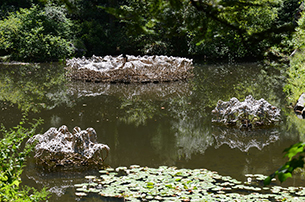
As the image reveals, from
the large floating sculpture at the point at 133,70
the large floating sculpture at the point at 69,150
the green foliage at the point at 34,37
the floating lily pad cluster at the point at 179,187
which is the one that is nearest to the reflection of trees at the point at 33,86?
the large floating sculpture at the point at 133,70

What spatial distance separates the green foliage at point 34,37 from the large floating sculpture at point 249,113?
Result: 1325 cm

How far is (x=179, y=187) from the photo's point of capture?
4812 mm

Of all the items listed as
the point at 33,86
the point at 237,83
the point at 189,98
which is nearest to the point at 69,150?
the point at 189,98

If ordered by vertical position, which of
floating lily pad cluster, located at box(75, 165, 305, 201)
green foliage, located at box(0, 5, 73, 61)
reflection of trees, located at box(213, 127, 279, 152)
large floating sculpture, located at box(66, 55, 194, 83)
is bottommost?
floating lily pad cluster, located at box(75, 165, 305, 201)

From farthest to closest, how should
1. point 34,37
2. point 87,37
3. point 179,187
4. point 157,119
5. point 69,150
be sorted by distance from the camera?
point 87,37, point 34,37, point 157,119, point 69,150, point 179,187

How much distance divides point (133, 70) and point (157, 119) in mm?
4673

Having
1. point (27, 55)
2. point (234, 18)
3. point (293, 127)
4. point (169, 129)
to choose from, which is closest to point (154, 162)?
point (169, 129)

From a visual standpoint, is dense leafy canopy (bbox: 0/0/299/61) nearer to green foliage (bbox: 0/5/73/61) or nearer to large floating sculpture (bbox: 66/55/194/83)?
green foliage (bbox: 0/5/73/61)

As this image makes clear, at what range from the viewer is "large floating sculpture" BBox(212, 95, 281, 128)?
7.70 meters

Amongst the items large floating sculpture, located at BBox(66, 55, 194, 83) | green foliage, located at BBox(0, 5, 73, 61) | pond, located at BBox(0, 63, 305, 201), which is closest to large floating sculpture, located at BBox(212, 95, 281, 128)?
pond, located at BBox(0, 63, 305, 201)

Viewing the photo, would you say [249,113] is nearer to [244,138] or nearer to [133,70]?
[244,138]

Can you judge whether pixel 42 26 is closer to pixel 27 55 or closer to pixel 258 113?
pixel 27 55

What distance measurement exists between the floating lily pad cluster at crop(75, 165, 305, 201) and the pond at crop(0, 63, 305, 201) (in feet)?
0.93

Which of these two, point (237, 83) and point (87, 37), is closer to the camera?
point (237, 83)
